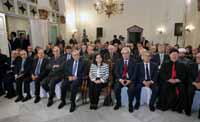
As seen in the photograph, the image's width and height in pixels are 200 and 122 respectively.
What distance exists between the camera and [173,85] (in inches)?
138

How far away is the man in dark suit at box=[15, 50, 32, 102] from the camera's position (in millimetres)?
4172

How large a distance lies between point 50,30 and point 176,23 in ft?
24.0

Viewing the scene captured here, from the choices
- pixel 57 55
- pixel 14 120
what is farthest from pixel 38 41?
pixel 14 120

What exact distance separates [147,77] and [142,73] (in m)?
0.13

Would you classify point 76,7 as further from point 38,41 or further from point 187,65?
point 187,65

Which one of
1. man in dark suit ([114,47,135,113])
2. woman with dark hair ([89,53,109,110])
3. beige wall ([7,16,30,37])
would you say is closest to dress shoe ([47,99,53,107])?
woman with dark hair ([89,53,109,110])

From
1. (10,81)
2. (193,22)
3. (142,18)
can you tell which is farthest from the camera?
(142,18)

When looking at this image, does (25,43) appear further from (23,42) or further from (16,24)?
(16,24)

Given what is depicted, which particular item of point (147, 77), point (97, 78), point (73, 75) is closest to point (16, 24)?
point (73, 75)

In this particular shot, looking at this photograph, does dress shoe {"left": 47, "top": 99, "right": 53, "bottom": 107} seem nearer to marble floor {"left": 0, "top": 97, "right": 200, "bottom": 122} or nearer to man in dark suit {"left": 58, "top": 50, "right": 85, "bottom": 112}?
marble floor {"left": 0, "top": 97, "right": 200, "bottom": 122}

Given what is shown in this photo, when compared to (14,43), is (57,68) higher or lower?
lower

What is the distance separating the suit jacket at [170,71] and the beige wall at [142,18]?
26.8ft

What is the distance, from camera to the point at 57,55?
4.43 metres

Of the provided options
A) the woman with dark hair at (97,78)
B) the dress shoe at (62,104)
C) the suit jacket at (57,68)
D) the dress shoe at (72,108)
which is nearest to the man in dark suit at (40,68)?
the suit jacket at (57,68)
